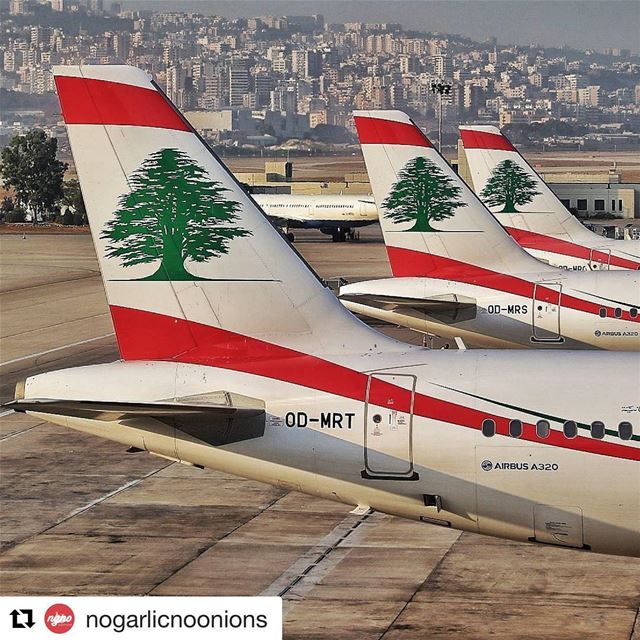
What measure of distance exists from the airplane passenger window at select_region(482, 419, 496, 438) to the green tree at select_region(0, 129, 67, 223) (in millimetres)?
131789

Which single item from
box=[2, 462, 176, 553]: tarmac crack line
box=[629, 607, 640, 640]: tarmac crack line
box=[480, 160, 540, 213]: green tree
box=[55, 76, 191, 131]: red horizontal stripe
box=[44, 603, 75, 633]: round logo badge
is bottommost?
box=[2, 462, 176, 553]: tarmac crack line

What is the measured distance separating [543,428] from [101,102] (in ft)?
25.7

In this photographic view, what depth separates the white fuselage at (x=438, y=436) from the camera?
55.3ft

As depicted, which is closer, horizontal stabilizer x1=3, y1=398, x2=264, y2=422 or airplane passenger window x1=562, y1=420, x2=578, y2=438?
horizontal stabilizer x1=3, y1=398, x2=264, y2=422

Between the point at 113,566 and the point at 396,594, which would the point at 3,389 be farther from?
the point at 396,594

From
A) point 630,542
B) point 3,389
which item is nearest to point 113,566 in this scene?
point 630,542

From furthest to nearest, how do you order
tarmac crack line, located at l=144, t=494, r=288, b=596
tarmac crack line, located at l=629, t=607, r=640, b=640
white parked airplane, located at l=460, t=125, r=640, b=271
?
1. white parked airplane, located at l=460, t=125, r=640, b=271
2. tarmac crack line, located at l=144, t=494, r=288, b=596
3. tarmac crack line, located at l=629, t=607, r=640, b=640

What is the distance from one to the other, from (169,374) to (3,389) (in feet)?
76.8

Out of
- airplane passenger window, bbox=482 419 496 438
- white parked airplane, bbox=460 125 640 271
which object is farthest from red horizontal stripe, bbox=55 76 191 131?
white parked airplane, bbox=460 125 640 271

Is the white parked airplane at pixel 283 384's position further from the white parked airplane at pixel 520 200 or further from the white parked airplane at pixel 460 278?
the white parked airplane at pixel 520 200

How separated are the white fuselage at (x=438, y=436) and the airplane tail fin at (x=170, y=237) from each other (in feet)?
1.99

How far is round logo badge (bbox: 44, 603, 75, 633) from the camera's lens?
1434 centimetres

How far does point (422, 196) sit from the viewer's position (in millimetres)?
33094

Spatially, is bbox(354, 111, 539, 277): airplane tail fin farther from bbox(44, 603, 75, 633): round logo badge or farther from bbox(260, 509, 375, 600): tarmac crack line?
bbox(44, 603, 75, 633): round logo badge
